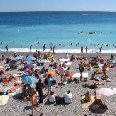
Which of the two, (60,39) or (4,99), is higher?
(60,39)

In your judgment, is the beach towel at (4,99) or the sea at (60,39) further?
the sea at (60,39)

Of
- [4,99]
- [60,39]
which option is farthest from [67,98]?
[60,39]

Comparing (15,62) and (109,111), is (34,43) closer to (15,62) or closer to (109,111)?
(15,62)

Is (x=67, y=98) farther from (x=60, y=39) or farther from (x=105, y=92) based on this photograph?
(x=60, y=39)

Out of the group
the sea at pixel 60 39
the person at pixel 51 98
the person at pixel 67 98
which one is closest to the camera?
the person at pixel 67 98

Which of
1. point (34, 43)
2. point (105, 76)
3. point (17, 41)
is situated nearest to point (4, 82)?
point (105, 76)

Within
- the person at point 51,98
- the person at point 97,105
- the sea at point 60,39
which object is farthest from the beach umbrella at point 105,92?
the sea at point 60,39

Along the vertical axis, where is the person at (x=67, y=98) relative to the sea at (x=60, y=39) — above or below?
below

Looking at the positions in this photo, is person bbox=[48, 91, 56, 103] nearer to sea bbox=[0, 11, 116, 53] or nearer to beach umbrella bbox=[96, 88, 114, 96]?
beach umbrella bbox=[96, 88, 114, 96]

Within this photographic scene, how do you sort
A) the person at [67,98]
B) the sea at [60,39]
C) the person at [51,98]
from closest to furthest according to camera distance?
1. the person at [67,98]
2. the person at [51,98]
3. the sea at [60,39]

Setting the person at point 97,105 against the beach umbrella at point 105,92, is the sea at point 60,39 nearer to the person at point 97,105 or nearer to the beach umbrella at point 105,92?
the beach umbrella at point 105,92

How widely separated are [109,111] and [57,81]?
7.41 meters

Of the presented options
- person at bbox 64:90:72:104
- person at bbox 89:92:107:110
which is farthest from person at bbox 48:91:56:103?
person at bbox 89:92:107:110

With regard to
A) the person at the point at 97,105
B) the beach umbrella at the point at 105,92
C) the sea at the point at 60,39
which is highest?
the sea at the point at 60,39
